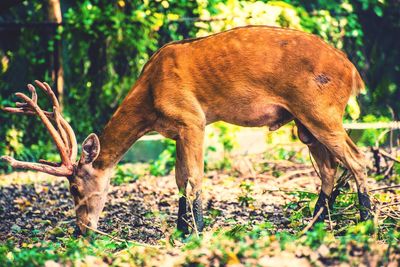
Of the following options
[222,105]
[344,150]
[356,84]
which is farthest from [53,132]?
[356,84]

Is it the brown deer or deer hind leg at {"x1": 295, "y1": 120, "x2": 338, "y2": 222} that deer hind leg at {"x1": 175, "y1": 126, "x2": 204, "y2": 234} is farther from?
deer hind leg at {"x1": 295, "y1": 120, "x2": 338, "y2": 222}

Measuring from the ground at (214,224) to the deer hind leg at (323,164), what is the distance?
0.14 m

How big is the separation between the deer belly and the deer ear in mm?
1101

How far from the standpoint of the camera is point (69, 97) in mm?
12805

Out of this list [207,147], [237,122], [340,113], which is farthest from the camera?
[207,147]

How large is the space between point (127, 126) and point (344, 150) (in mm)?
1939

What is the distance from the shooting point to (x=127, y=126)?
23.5 feet

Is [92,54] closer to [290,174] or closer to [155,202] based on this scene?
[155,202]

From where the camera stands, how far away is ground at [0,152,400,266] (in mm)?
4723

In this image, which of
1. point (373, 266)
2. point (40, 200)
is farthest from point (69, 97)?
point (373, 266)

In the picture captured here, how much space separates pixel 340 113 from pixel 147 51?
6.73 metres

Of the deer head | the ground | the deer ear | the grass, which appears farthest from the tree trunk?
the grass

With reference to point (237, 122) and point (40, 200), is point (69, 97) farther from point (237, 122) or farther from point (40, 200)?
point (237, 122)

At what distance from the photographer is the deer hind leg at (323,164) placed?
6863 mm
